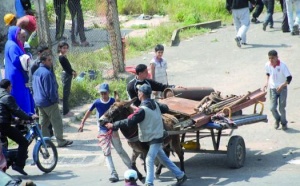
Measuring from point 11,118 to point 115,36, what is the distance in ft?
19.8

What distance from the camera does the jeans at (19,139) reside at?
1298cm

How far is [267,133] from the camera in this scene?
596 inches

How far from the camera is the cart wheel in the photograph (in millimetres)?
13008

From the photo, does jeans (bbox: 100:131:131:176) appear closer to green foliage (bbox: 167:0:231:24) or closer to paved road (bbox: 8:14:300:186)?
paved road (bbox: 8:14:300:186)

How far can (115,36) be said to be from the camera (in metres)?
18.6

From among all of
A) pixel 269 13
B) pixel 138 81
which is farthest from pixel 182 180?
pixel 269 13

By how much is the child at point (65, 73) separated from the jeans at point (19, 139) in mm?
3243

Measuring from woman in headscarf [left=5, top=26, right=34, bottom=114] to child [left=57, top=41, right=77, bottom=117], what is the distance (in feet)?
2.78

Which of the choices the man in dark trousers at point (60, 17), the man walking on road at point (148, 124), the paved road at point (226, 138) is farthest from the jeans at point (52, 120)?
the man in dark trousers at point (60, 17)

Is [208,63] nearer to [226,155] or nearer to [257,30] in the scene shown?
[257,30]

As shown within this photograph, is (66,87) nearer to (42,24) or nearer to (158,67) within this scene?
(42,24)

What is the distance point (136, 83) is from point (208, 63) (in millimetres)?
7492

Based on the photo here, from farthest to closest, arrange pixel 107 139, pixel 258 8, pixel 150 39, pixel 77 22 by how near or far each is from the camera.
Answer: pixel 258 8 → pixel 150 39 → pixel 77 22 → pixel 107 139

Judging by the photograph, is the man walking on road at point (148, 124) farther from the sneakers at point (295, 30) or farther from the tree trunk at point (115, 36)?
the sneakers at point (295, 30)
